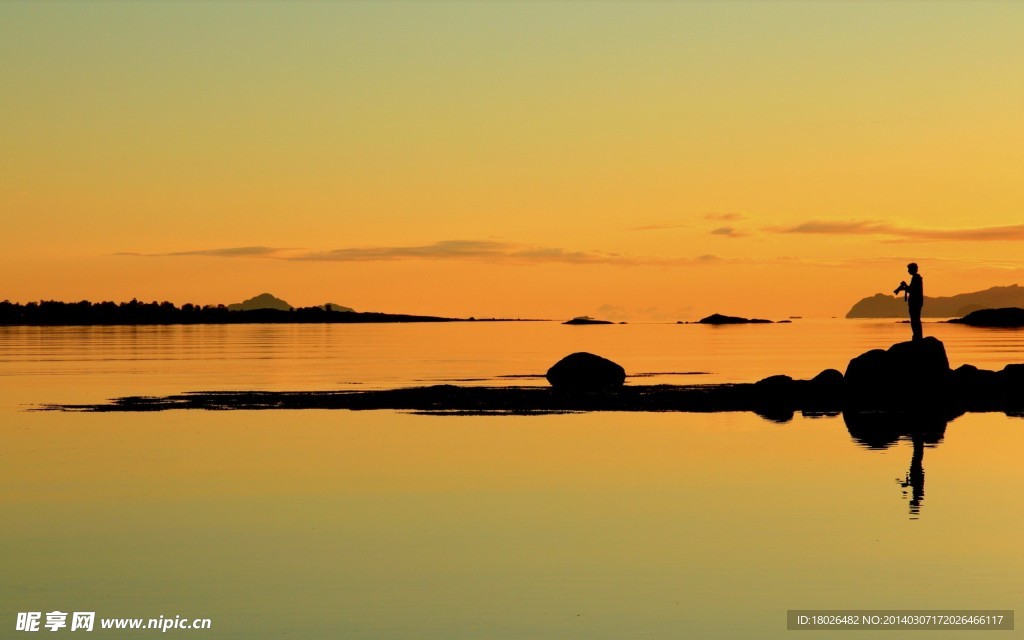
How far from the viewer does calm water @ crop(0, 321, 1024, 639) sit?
A: 14.7 m

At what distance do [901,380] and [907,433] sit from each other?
937cm

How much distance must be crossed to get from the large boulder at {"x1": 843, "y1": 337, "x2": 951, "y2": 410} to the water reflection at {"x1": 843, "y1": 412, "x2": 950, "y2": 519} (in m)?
2.60

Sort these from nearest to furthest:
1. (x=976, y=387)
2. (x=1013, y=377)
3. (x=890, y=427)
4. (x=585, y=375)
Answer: (x=890, y=427), (x=976, y=387), (x=1013, y=377), (x=585, y=375)

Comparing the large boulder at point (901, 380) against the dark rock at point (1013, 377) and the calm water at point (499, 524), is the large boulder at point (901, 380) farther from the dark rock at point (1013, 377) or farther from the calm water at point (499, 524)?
the calm water at point (499, 524)

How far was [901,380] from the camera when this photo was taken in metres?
41.7

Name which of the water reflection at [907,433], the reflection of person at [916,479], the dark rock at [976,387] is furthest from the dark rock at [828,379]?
the reflection of person at [916,479]

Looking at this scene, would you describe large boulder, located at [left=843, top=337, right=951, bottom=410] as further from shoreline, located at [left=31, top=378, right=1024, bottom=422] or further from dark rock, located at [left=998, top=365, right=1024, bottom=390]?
dark rock, located at [left=998, top=365, right=1024, bottom=390]

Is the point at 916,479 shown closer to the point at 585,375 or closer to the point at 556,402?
the point at 556,402

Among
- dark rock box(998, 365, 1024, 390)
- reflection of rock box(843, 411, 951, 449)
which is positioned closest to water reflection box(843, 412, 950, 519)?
reflection of rock box(843, 411, 951, 449)

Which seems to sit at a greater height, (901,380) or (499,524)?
(901,380)

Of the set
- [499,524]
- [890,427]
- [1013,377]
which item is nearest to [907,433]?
[890,427]

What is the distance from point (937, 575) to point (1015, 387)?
31.9 meters

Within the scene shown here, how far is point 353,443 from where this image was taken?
31.4 m

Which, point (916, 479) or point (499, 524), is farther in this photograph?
point (916, 479)
